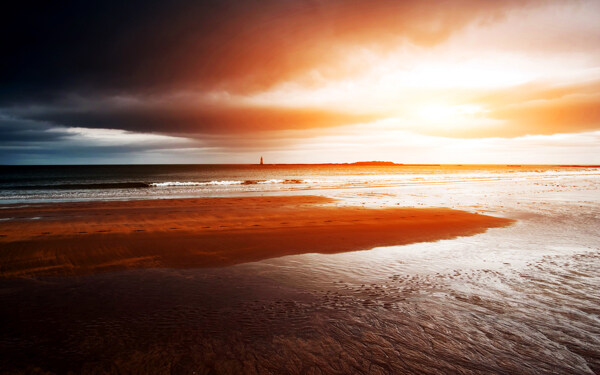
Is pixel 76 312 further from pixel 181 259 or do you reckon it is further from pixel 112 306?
pixel 181 259

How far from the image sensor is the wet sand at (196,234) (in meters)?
9.41

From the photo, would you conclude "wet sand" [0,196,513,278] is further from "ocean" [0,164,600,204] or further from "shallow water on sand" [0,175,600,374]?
"ocean" [0,164,600,204]

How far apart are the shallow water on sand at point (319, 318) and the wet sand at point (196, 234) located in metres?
1.24

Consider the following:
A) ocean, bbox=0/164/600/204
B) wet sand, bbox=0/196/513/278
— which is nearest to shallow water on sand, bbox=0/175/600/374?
wet sand, bbox=0/196/513/278

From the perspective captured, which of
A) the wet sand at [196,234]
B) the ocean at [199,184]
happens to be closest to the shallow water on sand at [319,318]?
the wet sand at [196,234]

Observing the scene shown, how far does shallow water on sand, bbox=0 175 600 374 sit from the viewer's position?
14.5 feet

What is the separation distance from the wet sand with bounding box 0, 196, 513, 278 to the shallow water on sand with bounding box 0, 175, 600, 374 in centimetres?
124

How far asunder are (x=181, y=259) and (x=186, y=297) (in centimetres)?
313

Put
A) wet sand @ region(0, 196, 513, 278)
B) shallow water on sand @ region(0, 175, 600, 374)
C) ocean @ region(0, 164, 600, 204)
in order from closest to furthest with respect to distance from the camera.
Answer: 1. shallow water on sand @ region(0, 175, 600, 374)
2. wet sand @ region(0, 196, 513, 278)
3. ocean @ region(0, 164, 600, 204)

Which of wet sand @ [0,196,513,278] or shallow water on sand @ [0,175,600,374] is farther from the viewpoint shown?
→ wet sand @ [0,196,513,278]

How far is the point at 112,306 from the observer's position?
6.21m

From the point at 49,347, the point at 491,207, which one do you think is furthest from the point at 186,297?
the point at 491,207

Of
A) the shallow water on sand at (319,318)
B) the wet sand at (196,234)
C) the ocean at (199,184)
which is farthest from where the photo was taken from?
the ocean at (199,184)

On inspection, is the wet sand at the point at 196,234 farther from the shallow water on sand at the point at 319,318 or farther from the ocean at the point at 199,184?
the ocean at the point at 199,184
